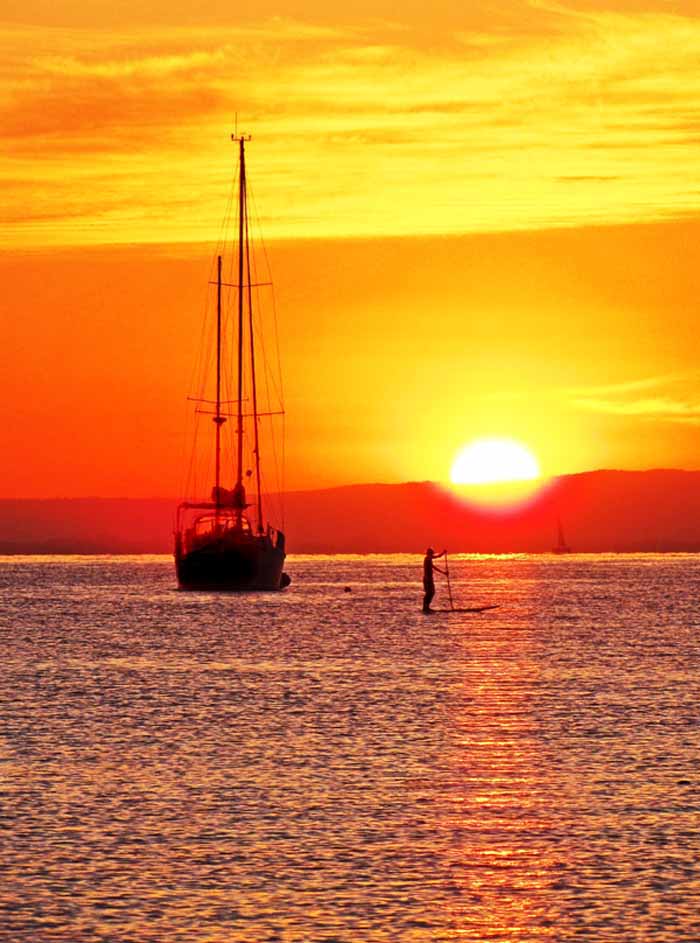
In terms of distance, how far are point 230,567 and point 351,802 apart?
95193 mm

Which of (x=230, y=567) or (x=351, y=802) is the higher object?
(x=230, y=567)

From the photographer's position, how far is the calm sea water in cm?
2377

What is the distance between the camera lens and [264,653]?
81438 mm

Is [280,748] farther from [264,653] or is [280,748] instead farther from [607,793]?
[264,653]

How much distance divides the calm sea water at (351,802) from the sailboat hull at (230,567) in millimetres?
52810

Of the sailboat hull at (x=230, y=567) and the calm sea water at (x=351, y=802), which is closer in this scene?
the calm sea water at (x=351, y=802)

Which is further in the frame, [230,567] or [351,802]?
[230,567]

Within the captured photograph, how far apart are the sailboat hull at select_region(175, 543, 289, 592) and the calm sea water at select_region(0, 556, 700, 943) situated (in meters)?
52.8

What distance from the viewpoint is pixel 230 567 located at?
12750 cm

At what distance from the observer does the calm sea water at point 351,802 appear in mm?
23766

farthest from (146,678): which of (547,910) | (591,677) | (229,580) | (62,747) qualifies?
(229,580)

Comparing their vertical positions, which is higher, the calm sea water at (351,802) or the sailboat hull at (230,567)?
the sailboat hull at (230,567)

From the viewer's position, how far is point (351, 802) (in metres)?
32.7

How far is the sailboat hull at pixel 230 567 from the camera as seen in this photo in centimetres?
12650
